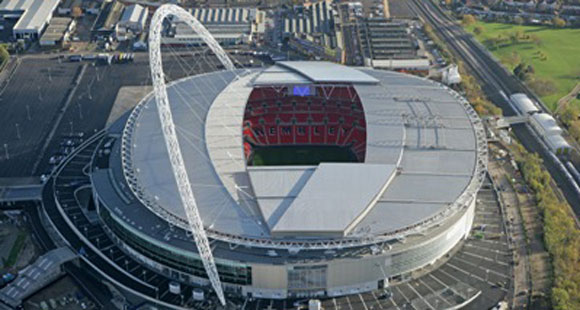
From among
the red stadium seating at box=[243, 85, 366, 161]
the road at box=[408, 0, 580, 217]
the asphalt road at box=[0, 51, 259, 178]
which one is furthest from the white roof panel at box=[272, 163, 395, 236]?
the asphalt road at box=[0, 51, 259, 178]

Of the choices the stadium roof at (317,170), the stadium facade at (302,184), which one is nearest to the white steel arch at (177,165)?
the stadium facade at (302,184)

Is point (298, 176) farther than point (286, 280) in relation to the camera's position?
Yes

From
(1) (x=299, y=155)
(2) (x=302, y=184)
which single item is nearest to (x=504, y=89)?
(1) (x=299, y=155)

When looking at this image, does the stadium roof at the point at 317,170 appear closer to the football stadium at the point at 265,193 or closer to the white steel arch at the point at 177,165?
the football stadium at the point at 265,193

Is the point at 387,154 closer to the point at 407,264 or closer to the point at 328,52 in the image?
the point at 407,264

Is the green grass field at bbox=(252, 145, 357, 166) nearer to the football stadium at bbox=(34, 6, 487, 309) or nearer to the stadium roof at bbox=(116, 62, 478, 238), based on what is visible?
the football stadium at bbox=(34, 6, 487, 309)

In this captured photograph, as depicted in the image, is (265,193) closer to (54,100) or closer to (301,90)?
(301,90)

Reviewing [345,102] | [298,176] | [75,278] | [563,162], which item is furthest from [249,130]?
[563,162]
